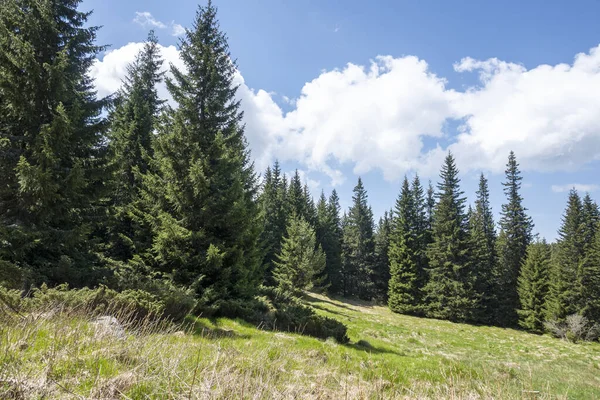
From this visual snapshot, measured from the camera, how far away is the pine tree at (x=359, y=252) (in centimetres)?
5022

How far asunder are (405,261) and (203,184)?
35.1 m

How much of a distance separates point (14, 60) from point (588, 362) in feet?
93.0

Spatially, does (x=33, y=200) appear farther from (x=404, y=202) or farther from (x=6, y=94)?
(x=404, y=202)

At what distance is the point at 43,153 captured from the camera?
916 cm

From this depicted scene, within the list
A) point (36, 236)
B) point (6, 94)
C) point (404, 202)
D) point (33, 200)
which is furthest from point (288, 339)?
point (404, 202)

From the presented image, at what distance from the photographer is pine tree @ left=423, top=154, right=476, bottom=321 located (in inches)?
1374

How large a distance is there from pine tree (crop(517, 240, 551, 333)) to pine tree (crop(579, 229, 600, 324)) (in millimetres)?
3337

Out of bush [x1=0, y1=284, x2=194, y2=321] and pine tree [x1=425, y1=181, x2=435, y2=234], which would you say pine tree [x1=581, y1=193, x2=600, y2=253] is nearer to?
pine tree [x1=425, y1=181, x2=435, y2=234]

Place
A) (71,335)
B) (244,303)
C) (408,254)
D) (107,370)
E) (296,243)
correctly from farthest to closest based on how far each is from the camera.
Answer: (408,254)
(296,243)
(244,303)
(71,335)
(107,370)

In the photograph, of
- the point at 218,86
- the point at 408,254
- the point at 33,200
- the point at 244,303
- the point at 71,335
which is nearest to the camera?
the point at 71,335

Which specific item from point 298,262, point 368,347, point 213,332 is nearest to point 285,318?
point 368,347

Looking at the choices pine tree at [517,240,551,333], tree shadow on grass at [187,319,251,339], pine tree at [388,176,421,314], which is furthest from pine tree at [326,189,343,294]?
tree shadow on grass at [187,319,251,339]

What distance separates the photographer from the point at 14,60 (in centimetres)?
940

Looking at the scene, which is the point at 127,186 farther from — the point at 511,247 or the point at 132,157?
the point at 511,247
